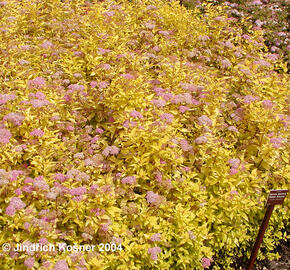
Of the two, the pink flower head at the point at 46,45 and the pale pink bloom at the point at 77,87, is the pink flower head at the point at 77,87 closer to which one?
the pale pink bloom at the point at 77,87

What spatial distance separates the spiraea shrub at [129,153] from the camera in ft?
8.20

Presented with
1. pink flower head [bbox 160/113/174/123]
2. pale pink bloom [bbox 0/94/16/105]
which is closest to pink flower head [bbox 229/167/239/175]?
pink flower head [bbox 160/113/174/123]

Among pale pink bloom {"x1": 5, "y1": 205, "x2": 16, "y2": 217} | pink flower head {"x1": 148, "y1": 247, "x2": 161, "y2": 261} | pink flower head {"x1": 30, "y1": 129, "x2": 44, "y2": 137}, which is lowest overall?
pink flower head {"x1": 148, "y1": 247, "x2": 161, "y2": 261}

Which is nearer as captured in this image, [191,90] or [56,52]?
[191,90]

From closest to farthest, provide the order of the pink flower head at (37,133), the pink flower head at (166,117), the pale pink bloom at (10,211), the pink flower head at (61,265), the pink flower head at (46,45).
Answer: the pink flower head at (61,265)
the pale pink bloom at (10,211)
the pink flower head at (37,133)
the pink flower head at (166,117)
the pink flower head at (46,45)

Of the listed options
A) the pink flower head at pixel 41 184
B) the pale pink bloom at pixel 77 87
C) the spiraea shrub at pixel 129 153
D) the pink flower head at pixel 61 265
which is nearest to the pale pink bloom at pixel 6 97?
the spiraea shrub at pixel 129 153

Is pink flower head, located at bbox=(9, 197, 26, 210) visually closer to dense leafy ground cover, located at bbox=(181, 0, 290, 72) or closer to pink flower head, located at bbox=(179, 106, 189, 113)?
pink flower head, located at bbox=(179, 106, 189, 113)

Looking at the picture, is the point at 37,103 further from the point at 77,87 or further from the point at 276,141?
the point at 276,141

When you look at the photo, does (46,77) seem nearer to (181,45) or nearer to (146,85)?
(146,85)

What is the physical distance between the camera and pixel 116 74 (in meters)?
3.66

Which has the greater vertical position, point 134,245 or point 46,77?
point 46,77

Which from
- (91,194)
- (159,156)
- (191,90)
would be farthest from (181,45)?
(91,194)

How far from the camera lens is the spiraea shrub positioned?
2.50m

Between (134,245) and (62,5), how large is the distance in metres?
3.84
